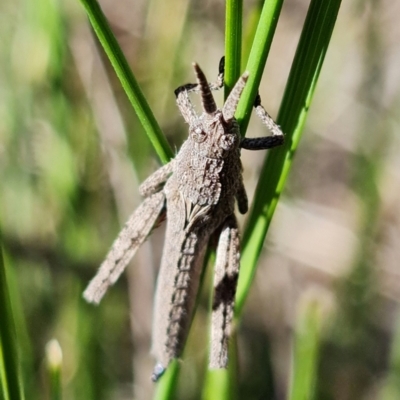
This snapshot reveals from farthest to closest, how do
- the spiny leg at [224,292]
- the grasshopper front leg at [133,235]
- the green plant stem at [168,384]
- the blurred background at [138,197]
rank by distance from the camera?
the blurred background at [138,197], the grasshopper front leg at [133,235], the spiny leg at [224,292], the green plant stem at [168,384]

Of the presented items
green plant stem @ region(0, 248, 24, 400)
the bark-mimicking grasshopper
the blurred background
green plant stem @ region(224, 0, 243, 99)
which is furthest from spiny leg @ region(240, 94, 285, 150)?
the blurred background

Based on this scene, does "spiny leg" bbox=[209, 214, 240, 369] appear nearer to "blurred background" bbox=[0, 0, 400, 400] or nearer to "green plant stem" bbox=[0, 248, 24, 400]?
"green plant stem" bbox=[0, 248, 24, 400]

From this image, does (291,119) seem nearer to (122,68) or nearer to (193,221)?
(122,68)

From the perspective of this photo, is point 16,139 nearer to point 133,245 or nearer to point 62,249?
point 62,249

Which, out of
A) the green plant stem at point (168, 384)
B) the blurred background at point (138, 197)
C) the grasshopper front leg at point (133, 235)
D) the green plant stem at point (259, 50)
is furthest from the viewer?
the blurred background at point (138, 197)

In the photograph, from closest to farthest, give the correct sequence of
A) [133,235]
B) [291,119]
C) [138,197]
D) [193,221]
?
[291,119], [193,221], [133,235], [138,197]

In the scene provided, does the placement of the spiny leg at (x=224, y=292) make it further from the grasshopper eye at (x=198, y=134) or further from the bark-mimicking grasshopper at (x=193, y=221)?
the grasshopper eye at (x=198, y=134)

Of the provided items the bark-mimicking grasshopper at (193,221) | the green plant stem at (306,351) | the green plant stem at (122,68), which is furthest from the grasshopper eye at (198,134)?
the green plant stem at (306,351)

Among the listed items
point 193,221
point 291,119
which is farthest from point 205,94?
point 193,221
